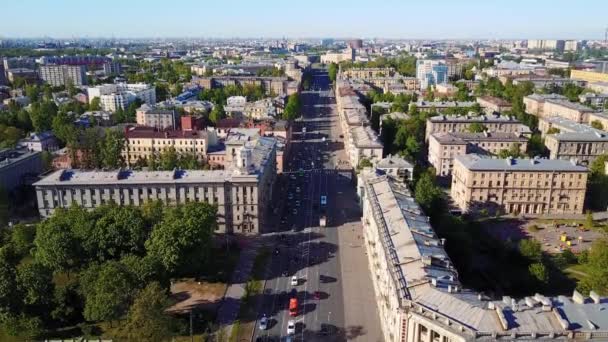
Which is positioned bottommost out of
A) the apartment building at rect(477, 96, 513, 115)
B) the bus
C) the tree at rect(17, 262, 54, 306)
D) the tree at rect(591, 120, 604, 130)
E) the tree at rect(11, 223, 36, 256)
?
the bus

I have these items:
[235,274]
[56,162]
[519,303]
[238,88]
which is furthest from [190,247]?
[238,88]

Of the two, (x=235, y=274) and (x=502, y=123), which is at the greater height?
(x=502, y=123)

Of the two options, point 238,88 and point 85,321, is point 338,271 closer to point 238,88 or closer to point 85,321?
point 85,321

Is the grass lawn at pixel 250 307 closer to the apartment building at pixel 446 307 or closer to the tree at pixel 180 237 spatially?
the tree at pixel 180 237

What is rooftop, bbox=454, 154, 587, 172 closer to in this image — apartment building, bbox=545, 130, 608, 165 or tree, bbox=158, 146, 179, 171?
apartment building, bbox=545, 130, 608, 165

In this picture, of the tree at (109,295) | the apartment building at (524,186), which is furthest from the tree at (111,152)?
the apartment building at (524,186)

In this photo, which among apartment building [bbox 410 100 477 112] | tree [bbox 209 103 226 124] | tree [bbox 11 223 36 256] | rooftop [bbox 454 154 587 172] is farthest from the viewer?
apartment building [bbox 410 100 477 112]

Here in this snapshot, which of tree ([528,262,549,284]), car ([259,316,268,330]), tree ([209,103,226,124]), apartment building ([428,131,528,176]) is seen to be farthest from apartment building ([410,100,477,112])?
car ([259,316,268,330])

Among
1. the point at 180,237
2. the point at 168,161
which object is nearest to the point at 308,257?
the point at 180,237
